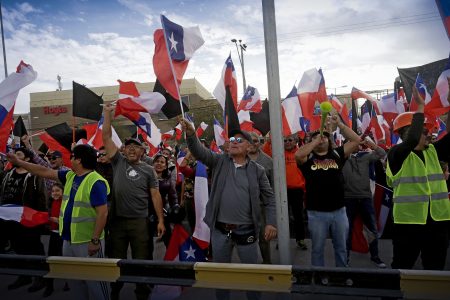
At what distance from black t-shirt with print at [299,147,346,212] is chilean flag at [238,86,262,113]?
14.1 feet

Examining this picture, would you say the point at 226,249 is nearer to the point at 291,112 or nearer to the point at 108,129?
the point at 108,129

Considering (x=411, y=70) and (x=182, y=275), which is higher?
(x=411, y=70)

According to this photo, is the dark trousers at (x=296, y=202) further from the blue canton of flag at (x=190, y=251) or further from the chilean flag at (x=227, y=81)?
the chilean flag at (x=227, y=81)

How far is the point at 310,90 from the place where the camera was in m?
6.88

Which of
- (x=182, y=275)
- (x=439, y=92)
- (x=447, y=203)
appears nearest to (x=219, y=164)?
(x=182, y=275)

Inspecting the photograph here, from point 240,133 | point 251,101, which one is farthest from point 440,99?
point 251,101

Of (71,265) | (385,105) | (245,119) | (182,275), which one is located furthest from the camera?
(245,119)

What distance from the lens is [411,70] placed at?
5.21m

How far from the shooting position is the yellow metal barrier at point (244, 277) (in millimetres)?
2307

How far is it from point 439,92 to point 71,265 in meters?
3.62

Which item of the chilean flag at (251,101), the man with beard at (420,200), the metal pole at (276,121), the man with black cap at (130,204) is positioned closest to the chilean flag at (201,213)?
the man with black cap at (130,204)

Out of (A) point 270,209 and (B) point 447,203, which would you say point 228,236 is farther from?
(B) point 447,203

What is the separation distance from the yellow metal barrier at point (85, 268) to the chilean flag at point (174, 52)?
5.33ft

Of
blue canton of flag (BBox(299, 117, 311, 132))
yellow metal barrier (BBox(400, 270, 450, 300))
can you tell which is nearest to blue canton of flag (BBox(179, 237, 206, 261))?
yellow metal barrier (BBox(400, 270, 450, 300))
